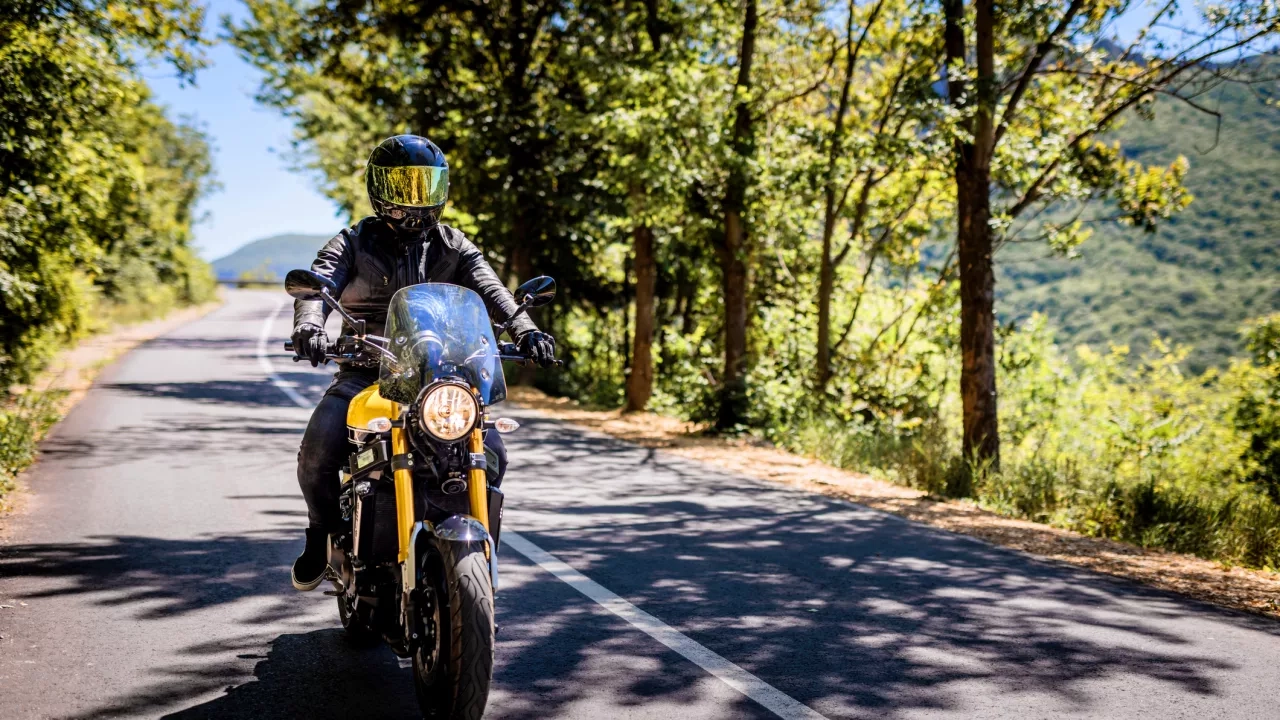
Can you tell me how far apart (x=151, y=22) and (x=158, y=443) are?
8.58 m

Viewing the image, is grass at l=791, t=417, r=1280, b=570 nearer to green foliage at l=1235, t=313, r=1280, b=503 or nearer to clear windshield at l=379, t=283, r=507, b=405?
clear windshield at l=379, t=283, r=507, b=405

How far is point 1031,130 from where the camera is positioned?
1706 centimetres

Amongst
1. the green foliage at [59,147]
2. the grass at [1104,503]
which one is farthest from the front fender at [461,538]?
the green foliage at [59,147]

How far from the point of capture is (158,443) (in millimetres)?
12156

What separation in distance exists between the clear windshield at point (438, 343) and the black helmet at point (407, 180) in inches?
22.9

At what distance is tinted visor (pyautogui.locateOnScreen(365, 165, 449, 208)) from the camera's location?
4461mm

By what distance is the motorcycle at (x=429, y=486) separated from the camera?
143 inches

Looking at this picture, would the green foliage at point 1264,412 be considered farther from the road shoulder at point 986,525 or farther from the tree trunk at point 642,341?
the tree trunk at point 642,341

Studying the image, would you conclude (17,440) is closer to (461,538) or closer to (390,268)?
(390,268)

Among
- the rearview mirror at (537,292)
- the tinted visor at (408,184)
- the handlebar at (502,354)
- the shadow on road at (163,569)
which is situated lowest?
the shadow on road at (163,569)

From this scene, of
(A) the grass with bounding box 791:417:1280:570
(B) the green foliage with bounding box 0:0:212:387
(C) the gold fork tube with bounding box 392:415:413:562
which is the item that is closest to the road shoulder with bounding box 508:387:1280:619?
(A) the grass with bounding box 791:417:1280:570

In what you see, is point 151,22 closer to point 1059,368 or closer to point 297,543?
point 297,543

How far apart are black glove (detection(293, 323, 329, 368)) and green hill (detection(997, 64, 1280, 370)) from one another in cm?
9064

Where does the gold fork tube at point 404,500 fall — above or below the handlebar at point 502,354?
below
